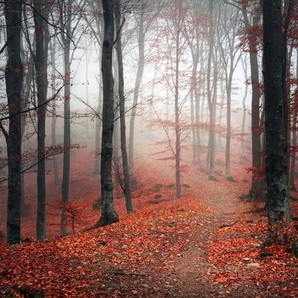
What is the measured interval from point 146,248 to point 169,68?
13692 mm

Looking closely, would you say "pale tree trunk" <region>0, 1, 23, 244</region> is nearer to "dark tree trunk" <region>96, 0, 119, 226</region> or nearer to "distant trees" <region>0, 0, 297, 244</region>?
"distant trees" <region>0, 0, 297, 244</region>

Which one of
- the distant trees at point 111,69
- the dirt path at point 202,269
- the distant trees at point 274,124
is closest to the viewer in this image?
the dirt path at point 202,269

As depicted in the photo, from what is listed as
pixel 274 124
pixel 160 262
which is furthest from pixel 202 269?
pixel 274 124

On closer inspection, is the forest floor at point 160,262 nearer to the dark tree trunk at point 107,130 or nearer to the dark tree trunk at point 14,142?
the dark tree trunk at point 107,130

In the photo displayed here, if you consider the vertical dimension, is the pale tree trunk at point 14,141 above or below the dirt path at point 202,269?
above

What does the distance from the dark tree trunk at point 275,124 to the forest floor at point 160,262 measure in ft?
2.99

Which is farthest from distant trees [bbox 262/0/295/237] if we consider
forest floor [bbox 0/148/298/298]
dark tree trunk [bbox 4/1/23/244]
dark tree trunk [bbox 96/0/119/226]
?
dark tree trunk [bbox 4/1/23/244]

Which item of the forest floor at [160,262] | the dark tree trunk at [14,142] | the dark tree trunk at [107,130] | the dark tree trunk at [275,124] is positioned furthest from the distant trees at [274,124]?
the dark tree trunk at [14,142]

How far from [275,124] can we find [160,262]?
412 centimetres

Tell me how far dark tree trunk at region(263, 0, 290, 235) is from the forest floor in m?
0.91

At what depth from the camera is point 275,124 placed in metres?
6.91

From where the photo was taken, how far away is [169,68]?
18984mm

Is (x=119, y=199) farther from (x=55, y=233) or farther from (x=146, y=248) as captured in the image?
(x=146, y=248)

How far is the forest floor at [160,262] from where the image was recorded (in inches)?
194
